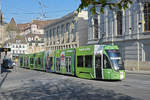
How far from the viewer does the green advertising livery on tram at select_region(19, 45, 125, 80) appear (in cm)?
1602

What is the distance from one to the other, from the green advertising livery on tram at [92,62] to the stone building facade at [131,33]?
1216 cm

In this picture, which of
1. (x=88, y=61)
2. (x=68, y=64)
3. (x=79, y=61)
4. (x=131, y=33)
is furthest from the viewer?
(x=131, y=33)

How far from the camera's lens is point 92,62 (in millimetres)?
17453

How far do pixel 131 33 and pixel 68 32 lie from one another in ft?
78.4

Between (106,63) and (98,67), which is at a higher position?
A: (106,63)

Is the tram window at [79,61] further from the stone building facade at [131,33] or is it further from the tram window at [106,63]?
the stone building facade at [131,33]

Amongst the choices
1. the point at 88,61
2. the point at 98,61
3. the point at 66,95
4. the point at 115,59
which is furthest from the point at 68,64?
the point at 66,95

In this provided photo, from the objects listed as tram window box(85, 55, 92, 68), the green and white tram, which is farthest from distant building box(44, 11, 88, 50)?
the green and white tram

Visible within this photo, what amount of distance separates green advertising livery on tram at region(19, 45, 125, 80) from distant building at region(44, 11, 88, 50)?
65.9 feet

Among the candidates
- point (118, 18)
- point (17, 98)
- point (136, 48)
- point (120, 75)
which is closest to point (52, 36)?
point (118, 18)

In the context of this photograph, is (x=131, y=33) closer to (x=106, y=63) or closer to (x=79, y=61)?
(x=79, y=61)

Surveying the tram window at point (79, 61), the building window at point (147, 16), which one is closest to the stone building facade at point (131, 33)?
the building window at point (147, 16)

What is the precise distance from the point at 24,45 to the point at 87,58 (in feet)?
311

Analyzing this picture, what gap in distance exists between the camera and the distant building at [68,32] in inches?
1950
